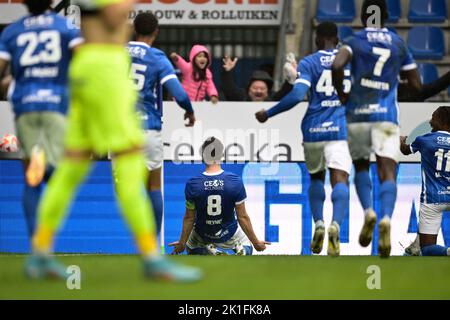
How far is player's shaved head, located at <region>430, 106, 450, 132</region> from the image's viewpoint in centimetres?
937

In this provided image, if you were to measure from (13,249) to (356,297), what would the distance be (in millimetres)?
4707

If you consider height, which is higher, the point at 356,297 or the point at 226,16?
the point at 226,16

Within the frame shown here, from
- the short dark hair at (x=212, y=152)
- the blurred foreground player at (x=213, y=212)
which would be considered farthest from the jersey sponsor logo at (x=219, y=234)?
the short dark hair at (x=212, y=152)

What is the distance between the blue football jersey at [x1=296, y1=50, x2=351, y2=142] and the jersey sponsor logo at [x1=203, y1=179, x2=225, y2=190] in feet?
3.23

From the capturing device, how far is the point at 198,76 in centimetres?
1081

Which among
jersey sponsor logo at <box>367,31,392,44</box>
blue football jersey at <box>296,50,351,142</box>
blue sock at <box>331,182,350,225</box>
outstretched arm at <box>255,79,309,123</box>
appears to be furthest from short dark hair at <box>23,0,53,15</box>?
blue sock at <box>331,182,350,225</box>

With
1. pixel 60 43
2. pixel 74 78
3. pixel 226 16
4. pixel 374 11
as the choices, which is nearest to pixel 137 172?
pixel 74 78

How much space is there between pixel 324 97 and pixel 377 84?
98 cm

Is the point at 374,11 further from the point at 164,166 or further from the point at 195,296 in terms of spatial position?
the point at 164,166

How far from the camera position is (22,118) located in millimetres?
6172

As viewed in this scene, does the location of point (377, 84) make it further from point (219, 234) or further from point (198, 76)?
point (198, 76)

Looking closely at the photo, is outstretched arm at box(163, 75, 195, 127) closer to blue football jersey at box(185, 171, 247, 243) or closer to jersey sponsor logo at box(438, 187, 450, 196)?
blue football jersey at box(185, 171, 247, 243)

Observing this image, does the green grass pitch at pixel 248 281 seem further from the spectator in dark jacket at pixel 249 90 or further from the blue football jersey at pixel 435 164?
the spectator in dark jacket at pixel 249 90

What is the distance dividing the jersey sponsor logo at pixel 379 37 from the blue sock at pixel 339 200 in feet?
4.23
